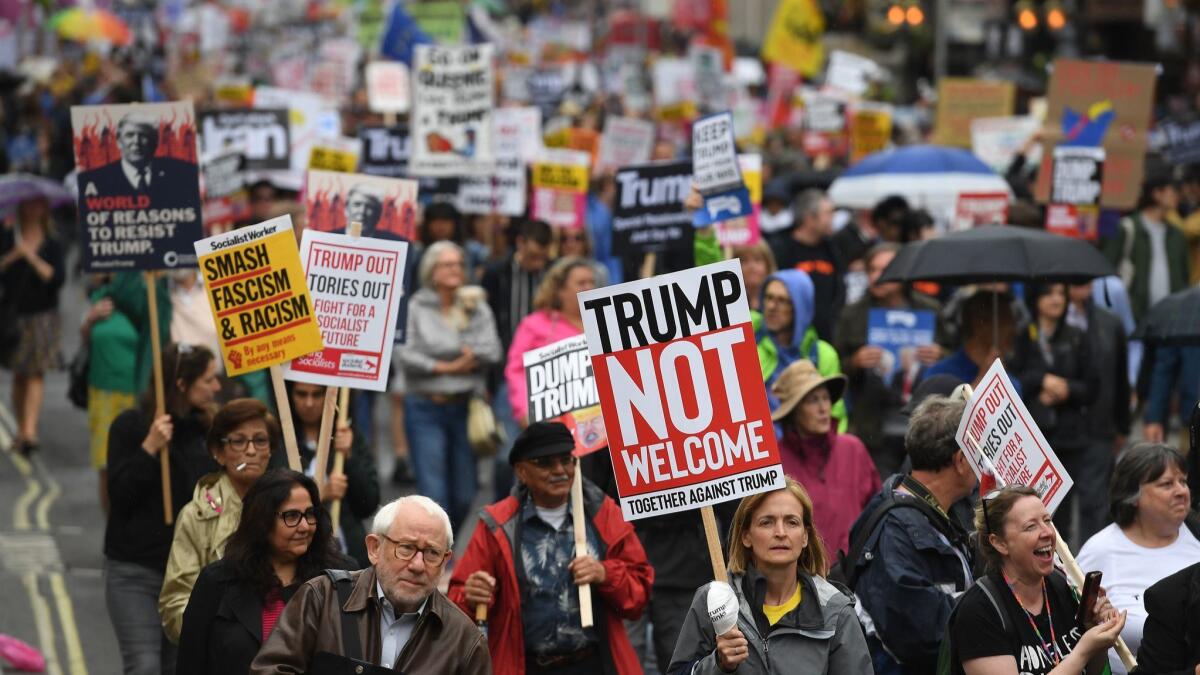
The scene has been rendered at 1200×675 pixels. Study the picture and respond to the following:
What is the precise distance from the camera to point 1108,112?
625 inches

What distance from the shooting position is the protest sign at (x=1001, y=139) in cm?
2116

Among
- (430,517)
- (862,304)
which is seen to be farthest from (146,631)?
(862,304)

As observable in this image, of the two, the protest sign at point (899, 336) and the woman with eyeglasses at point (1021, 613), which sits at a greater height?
the woman with eyeglasses at point (1021, 613)

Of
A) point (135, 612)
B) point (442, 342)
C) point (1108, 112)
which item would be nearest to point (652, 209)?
point (442, 342)

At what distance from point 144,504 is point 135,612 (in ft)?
1.45

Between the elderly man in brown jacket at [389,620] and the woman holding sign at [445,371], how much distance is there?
6284 mm

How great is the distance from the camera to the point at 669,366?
659 cm

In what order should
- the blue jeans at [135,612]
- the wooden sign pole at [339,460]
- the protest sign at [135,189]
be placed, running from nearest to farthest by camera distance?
the blue jeans at [135,612] < the wooden sign pole at [339,460] < the protest sign at [135,189]

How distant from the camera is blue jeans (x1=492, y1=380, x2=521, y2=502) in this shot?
40.0 ft

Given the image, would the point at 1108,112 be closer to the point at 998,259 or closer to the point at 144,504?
the point at 998,259

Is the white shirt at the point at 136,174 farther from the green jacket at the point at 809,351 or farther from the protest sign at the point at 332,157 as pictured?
the protest sign at the point at 332,157

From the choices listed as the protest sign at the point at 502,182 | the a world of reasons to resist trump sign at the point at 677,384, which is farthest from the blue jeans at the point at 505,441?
the a world of reasons to resist trump sign at the point at 677,384

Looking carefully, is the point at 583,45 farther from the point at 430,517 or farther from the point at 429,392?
the point at 430,517

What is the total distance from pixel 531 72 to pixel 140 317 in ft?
59.0
